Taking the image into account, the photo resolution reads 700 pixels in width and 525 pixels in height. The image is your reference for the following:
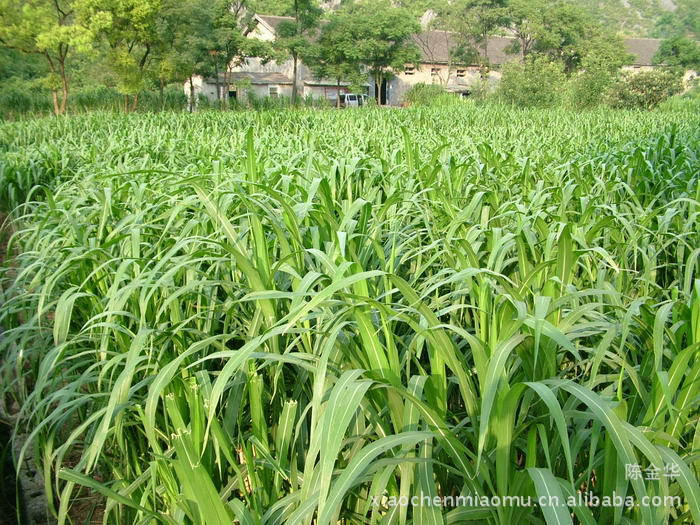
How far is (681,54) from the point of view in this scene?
43375mm

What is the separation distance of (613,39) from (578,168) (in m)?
40.7

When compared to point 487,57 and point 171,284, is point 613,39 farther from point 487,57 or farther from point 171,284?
point 171,284

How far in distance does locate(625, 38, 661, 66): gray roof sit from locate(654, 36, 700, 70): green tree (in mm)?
2410

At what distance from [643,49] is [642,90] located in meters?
30.1

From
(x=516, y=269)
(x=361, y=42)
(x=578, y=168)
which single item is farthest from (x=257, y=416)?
(x=361, y=42)

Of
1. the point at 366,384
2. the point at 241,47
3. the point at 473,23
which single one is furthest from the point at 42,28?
the point at 473,23

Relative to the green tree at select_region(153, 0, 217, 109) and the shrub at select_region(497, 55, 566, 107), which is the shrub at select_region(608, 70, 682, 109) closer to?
the shrub at select_region(497, 55, 566, 107)

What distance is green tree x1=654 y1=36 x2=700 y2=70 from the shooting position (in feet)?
141

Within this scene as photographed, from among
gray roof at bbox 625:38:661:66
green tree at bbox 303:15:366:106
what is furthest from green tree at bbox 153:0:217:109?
gray roof at bbox 625:38:661:66

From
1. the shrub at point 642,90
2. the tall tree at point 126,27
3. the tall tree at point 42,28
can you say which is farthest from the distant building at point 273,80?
the tall tree at point 42,28

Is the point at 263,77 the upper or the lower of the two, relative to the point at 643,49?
lower

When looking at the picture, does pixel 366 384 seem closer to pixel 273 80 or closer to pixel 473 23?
pixel 273 80

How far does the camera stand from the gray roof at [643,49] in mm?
48000

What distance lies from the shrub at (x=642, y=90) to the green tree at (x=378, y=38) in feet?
35.9
